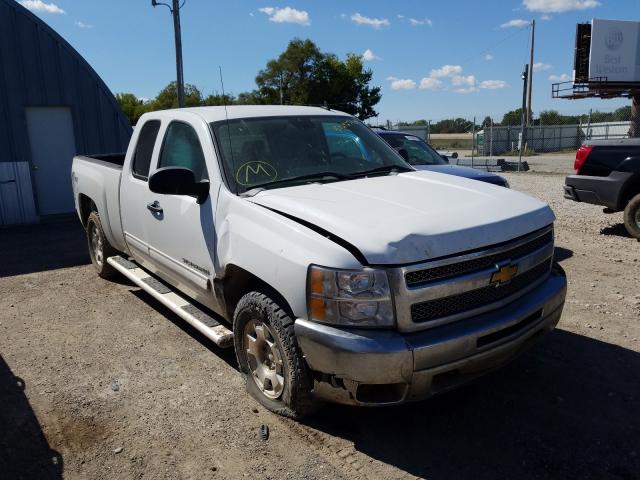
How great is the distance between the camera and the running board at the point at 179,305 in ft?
A: 12.7

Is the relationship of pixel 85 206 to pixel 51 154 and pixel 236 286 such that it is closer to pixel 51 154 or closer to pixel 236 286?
pixel 236 286

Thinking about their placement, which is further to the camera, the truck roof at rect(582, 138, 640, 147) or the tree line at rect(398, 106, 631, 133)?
the tree line at rect(398, 106, 631, 133)

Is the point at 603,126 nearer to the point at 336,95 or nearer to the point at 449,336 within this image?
the point at 336,95

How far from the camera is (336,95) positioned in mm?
49531

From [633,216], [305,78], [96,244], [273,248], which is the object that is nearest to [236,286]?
[273,248]

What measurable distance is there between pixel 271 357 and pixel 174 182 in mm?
1360

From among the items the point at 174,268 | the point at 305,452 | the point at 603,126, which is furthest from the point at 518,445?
the point at 603,126

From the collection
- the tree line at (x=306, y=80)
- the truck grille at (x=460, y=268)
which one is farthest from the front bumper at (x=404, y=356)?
the tree line at (x=306, y=80)

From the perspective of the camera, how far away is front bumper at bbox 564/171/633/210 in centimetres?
791

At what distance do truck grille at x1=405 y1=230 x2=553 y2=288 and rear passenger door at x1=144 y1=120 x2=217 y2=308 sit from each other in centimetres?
156

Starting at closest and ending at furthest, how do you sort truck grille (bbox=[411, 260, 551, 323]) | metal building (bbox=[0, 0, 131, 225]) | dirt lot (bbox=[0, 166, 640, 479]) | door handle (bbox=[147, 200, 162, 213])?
truck grille (bbox=[411, 260, 551, 323])
dirt lot (bbox=[0, 166, 640, 479])
door handle (bbox=[147, 200, 162, 213])
metal building (bbox=[0, 0, 131, 225])

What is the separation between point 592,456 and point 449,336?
1.14 metres

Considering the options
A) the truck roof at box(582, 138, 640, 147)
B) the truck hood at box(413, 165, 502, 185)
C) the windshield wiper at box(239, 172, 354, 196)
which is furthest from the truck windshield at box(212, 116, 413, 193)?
the truck roof at box(582, 138, 640, 147)

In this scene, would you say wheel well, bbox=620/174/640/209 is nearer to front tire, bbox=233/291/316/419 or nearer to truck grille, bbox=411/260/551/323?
truck grille, bbox=411/260/551/323
